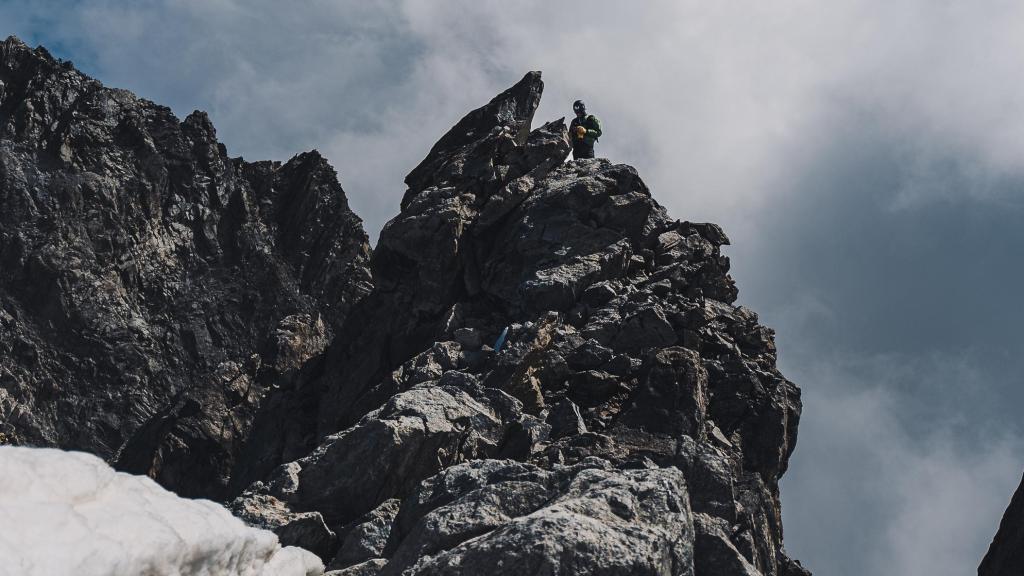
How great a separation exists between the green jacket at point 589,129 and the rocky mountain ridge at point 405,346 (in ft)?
7.10

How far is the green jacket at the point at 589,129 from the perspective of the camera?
6003 cm

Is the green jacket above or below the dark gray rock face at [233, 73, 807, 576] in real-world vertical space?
above

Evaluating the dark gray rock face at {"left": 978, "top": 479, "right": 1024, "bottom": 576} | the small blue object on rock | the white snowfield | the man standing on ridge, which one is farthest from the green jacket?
the white snowfield

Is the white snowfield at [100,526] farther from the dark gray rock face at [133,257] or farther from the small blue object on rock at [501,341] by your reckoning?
the dark gray rock face at [133,257]

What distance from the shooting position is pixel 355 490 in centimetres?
3297

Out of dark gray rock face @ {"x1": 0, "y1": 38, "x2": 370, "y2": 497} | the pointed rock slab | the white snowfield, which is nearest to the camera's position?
the white snowfield

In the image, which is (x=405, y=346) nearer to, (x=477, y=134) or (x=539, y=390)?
(x=539, y=390)

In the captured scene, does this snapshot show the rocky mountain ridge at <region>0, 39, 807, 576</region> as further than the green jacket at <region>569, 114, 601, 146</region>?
No

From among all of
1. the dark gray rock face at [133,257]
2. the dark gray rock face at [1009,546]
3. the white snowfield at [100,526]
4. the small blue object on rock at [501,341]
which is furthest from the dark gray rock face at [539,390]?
the dark gray rock face at [133,257]

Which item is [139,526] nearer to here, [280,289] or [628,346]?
[628,346]

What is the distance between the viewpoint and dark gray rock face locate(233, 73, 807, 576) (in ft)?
79.7

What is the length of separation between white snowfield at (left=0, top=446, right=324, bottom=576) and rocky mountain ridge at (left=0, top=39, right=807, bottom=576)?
179 inches

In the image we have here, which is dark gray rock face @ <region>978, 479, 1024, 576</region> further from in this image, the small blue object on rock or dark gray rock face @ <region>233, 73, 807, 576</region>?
the small blue object on rock

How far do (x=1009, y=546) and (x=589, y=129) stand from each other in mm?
31088
